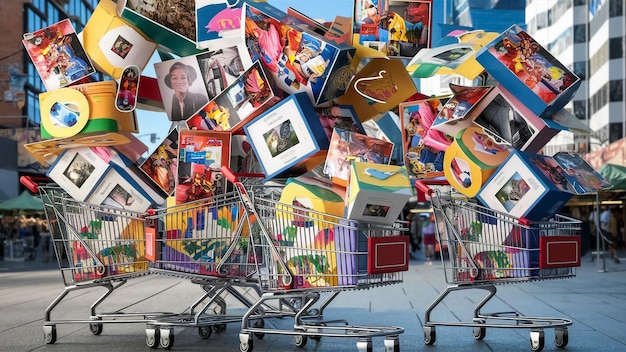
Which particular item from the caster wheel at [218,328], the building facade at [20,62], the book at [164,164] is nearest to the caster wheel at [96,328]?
the caster wheel at [218,328]

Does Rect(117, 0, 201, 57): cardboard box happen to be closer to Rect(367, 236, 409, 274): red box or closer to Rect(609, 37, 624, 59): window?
Rect(367, 236, 409, 274): red box

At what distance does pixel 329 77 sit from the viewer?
277 inches

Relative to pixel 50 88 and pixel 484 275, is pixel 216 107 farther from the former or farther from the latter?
pixel 484 275

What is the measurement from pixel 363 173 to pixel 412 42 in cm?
196

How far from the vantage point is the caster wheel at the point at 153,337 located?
7888mm

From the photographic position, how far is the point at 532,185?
723 cm

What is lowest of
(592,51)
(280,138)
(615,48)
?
(280,138)

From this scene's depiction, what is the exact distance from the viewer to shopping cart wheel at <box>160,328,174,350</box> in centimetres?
781

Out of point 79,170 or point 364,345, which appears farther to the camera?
point 79,170

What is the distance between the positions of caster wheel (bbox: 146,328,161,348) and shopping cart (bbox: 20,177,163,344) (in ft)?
0.50

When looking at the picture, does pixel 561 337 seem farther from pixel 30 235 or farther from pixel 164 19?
→ pixel 30 235

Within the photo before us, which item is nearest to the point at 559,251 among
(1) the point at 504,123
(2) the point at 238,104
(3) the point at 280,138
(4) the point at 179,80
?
(1) the point at 504,123

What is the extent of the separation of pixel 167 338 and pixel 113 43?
2.59 meters

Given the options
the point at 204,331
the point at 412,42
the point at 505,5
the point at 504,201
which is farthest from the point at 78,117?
the point at 505,5
